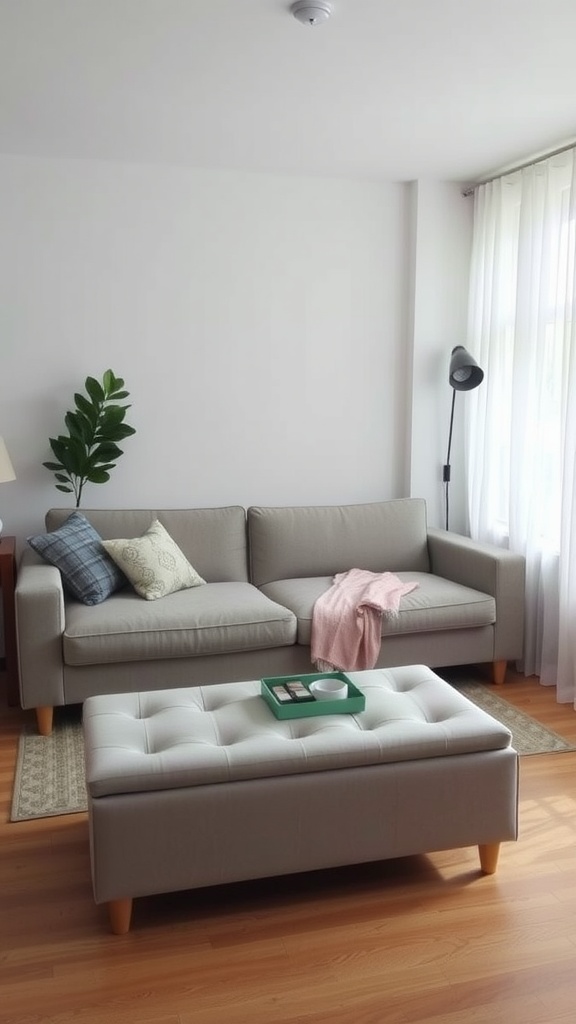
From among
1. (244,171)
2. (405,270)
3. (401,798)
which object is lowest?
(401,798)

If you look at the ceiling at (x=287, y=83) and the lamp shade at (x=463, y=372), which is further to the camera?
the lamp shade at (x=463, y=372)

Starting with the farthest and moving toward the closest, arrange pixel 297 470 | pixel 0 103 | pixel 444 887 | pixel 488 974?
pixel 297 470
pixel 0 103
pixel 444 887
pixel 488 974

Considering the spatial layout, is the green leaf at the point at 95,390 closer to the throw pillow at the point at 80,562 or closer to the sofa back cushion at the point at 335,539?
the throw pillow at the point at 80,562

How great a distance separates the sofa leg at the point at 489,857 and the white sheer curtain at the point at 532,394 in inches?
58.5

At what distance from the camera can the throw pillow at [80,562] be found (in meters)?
3.69

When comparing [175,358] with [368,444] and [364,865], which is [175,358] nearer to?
[368,444]

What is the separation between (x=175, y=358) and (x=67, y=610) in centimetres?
148

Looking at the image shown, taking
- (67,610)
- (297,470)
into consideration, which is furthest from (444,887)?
(297,470)

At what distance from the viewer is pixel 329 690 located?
2.56 meters

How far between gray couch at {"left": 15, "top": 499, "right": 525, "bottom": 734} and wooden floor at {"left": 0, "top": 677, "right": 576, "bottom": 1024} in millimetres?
840

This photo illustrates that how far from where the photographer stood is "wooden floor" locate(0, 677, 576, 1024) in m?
1.96

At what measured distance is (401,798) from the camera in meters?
2.36

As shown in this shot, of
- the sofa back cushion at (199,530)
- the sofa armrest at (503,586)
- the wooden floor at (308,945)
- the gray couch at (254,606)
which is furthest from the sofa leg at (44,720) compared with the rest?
the sofa armrest at (503,586)

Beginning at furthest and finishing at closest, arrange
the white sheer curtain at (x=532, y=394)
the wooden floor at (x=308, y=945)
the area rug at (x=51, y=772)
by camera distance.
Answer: the white sheer curtain at (x=532, y=394) < the area rug at (x=51, y=772) < the wooden floor at (x=308, y=945)
